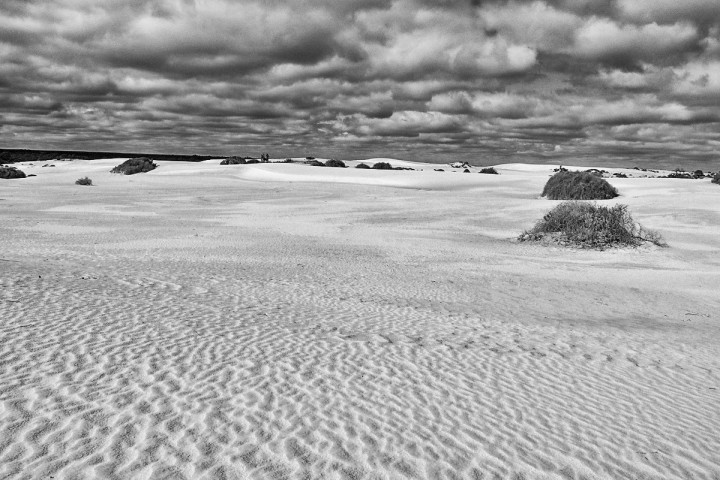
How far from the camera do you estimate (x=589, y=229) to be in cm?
1808

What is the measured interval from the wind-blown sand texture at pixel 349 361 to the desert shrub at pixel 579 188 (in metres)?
15.8

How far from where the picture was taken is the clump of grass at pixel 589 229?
17906 millimetres

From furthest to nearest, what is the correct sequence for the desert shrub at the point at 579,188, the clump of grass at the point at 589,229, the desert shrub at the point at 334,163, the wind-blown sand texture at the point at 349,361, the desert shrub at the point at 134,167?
the desert shrub at the point at 334,163 → the desert shrub at the point at 134,167 → the desert shrub at the point at 579,188 → the clump of grass at the point at 589,229 → the wind-blown sand texture at the point at 349,361

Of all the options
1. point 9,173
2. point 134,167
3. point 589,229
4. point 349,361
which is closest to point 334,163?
point 134,167

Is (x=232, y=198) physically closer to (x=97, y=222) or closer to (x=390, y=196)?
(x=390, y=196)

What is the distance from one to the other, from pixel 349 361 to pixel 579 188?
28.9 m

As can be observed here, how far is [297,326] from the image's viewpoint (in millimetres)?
8242

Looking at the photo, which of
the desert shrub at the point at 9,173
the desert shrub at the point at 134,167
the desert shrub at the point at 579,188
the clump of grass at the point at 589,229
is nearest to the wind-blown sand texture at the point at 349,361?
the clump of grass at the point at 589,229

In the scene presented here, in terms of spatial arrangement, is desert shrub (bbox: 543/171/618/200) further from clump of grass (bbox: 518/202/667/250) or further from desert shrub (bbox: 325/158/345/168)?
desert shrub (bbox: 325/158/345/168)

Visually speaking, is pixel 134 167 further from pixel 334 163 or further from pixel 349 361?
pixel 349 361

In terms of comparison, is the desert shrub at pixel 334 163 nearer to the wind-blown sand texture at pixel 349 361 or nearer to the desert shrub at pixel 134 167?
the desert shrub at pixel 134 167

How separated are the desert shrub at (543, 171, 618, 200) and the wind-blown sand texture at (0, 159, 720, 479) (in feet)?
51.8

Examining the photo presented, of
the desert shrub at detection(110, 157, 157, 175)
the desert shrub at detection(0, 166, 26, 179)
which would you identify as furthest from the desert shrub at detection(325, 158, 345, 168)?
the desert shrub at detection(0, 166, 26, 179)

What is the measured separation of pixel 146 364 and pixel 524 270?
10.1 m
